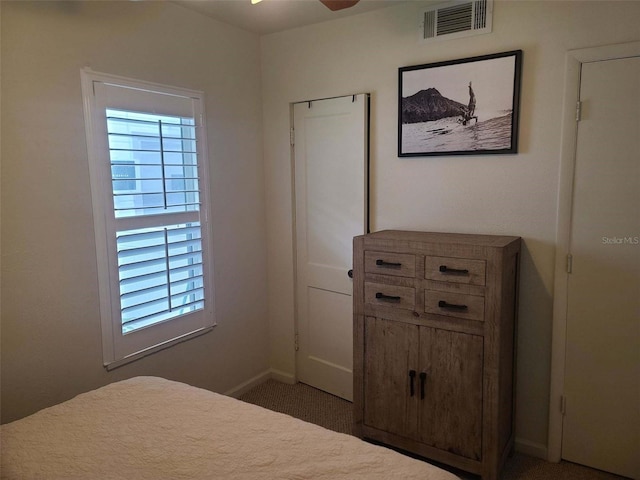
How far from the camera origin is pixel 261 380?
3.56 m

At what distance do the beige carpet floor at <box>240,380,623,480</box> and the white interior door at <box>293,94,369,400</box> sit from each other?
11 centimetres

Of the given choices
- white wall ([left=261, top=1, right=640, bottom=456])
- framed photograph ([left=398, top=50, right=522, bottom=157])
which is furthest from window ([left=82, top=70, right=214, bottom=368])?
framed photograph ([left=398, top=50, right=522, bottom=157])

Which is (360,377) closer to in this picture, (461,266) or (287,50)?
(461,266)

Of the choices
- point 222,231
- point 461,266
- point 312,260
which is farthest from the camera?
point 312,260

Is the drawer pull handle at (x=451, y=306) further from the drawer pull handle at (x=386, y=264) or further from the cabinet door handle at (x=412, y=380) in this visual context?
the cabinet door handle at (x=412, y=380)

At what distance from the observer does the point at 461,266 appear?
224 centimetres

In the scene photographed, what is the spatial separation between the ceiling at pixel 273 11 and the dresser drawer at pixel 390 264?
4.99ft

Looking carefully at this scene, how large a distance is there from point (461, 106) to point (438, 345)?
1.34 metres

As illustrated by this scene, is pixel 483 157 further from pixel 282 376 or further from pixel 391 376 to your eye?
pixel 282 376

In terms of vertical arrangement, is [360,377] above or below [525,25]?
below

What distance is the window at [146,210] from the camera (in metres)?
2.35

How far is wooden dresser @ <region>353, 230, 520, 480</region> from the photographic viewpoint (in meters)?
2.23

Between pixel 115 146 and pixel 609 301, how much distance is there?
2680 millimetres

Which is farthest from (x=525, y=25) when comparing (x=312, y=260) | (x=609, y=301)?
(x=312, y=260)
